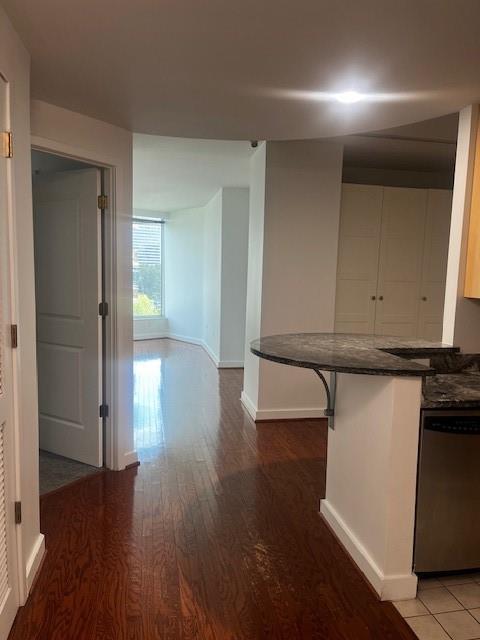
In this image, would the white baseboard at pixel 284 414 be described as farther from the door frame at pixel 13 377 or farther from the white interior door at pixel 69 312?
the door frame at pixel 13 377

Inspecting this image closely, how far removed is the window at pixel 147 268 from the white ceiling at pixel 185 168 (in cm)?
132

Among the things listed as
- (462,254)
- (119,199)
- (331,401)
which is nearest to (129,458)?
(331,401)

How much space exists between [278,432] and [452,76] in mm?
2862

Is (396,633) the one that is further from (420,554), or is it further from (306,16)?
(306,16)

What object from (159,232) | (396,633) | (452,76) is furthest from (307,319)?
(159,232)

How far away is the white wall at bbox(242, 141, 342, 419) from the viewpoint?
13.0 ft

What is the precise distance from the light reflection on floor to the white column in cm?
187

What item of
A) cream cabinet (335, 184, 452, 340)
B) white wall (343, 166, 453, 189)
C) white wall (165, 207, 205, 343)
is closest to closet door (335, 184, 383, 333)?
cream cabinet (335, 184, 452, 340)

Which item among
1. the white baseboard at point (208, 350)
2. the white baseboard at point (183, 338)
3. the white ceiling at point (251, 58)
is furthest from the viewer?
the white baseboard at point (183, 338)

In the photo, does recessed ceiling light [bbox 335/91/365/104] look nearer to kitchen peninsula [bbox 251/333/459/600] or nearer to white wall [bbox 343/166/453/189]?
kitchen peninsula [bbox 251/333/459/600]

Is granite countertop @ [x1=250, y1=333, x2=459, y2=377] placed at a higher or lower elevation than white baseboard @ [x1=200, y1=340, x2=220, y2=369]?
higher

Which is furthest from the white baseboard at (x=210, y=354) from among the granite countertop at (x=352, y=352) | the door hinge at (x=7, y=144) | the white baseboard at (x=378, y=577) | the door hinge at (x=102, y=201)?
the door hinge at (x=7, y=144)

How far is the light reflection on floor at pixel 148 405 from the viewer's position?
3.66 metres

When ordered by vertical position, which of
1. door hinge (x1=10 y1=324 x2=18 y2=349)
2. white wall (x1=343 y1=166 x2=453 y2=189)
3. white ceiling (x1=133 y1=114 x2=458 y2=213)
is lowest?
door hinge (x1=10 y1=324 x2=18 y2=349)
